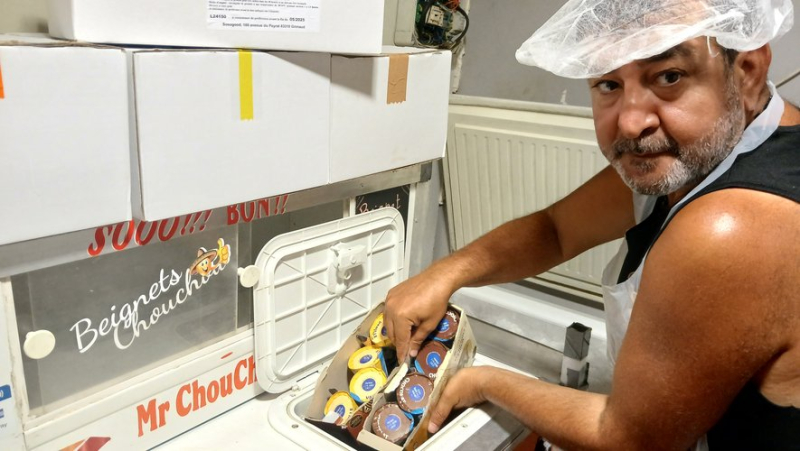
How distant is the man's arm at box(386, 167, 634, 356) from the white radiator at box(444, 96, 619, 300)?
46cm

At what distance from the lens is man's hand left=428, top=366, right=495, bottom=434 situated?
897mm

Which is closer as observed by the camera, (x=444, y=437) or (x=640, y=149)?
(x=640, y=149)

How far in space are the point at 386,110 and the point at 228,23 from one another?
1.05 feet

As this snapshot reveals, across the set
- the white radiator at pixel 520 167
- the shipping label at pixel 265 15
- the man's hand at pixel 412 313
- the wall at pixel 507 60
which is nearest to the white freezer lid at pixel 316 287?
the man's hand at pixel 412 313

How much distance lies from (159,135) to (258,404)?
0.49m

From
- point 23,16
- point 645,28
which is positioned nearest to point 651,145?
point 645,28

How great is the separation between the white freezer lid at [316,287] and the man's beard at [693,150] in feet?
1.55

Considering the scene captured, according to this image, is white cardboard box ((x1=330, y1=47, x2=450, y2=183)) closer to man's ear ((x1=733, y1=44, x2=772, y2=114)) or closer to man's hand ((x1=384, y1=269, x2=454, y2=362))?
man's hand ((x1=384, y1=269, x2=454, y2=362))

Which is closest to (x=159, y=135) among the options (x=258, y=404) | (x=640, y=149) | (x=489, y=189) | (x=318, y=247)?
(x=318, y=247)

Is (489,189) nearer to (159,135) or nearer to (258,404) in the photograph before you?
(258,404)

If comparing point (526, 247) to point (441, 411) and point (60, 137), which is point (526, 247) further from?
point (60, 137)

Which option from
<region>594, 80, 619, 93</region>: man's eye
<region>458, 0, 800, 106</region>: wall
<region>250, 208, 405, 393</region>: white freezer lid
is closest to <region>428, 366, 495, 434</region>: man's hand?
<region>250, 208, 405, 393</region>: white freezer lid

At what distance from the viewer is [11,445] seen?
66 centimetres

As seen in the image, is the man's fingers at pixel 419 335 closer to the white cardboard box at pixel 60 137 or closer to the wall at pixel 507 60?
the white cardboard box at pixel 60 137
